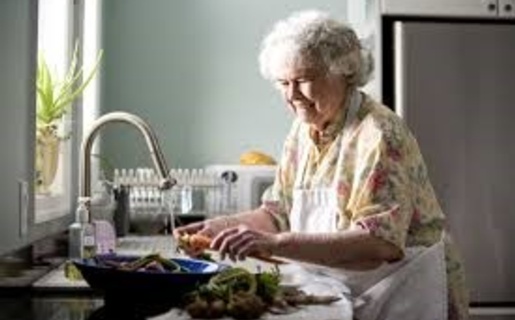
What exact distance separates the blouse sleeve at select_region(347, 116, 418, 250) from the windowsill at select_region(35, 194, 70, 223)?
30.0 inches

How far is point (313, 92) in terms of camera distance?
1583 millimetres

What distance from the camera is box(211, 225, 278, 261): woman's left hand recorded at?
1265 mm

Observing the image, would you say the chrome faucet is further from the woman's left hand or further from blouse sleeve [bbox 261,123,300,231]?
the woman's left hand

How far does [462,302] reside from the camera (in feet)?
5.44

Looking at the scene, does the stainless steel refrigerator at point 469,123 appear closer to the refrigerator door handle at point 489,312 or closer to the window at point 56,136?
the refrigerator door handle at point 489,312

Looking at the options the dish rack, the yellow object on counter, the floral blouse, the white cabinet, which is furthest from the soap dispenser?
the white cabinet

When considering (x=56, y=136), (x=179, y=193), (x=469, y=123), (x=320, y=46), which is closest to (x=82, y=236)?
(x=56, y=136)

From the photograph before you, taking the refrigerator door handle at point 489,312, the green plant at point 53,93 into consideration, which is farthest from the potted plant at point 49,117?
the refrigerator door handle at point 489,312

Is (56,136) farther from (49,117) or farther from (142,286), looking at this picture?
(142,286)

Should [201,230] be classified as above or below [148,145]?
Answer: below

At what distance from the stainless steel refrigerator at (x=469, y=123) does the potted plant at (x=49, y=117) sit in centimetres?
111

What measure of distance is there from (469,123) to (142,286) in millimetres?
1771

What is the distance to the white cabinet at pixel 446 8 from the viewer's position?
2646 millimetres

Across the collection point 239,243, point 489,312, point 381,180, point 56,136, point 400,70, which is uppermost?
point 400,70
